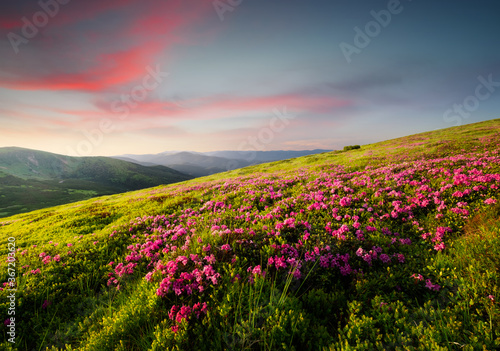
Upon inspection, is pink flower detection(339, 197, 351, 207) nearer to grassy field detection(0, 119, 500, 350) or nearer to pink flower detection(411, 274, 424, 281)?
grassy field detection(0, 119, 500, 350)

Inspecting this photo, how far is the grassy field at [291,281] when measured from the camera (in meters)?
2.83

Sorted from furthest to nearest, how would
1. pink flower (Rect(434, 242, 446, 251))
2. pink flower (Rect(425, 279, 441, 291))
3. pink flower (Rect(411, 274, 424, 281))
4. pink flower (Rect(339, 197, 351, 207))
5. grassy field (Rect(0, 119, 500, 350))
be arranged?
pink flower (Rect(339, 197, 351, 207))
pink flower (Rect(434, 242, 446, 251))
pink flower (Rect(411, 274, 424, 281))
pink flower (Rect(425, 279, 441, 291))
grassy field (Rect(0, 119, 500, 350))

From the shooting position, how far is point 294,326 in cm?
285

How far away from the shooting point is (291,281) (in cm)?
390

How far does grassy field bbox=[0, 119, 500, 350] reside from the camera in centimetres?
283

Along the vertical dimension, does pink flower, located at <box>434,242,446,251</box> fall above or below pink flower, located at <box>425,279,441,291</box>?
above

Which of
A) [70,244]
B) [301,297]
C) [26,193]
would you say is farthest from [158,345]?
[26,193]

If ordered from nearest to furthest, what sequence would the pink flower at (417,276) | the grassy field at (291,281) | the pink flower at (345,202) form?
the grassy field at (291,281)
the pink flower at (417,276)
the pink flower at (345,202)

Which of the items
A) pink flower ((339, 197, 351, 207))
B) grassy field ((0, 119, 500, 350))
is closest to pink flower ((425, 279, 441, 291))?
grassy field ((0, 119, 500, 350))

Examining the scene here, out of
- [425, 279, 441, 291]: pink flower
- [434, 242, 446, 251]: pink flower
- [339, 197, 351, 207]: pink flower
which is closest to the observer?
[425, 279, 441, 291]: pink flower

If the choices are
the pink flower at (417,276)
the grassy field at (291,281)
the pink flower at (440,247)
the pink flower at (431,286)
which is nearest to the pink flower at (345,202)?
the grassy field at (291,281)

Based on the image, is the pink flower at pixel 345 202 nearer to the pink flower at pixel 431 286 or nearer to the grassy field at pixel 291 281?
the grassy field at pixel 291 281

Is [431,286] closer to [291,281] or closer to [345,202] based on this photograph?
[291,281]

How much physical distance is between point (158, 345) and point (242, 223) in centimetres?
403
